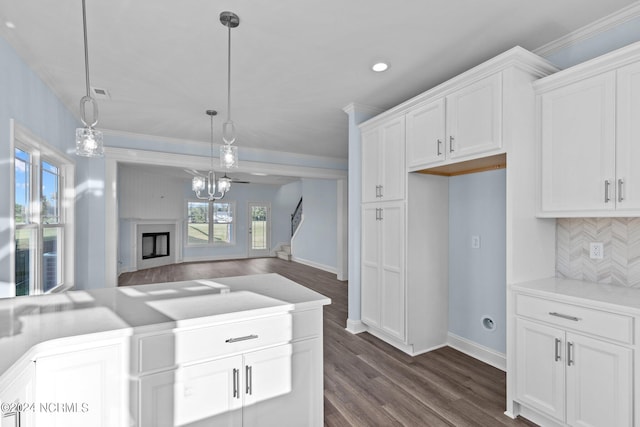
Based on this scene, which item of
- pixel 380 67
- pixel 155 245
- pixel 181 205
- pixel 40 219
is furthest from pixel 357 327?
pixel 181 205

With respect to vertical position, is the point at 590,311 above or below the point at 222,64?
below

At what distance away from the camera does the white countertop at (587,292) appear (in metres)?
1.67

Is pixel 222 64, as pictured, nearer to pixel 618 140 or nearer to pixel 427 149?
pixel 427 149

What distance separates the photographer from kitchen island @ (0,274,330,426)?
1.18 metres

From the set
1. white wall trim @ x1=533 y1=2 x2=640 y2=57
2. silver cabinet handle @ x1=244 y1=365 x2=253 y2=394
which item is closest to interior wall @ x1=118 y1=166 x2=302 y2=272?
silver cabinet handle @ x1=244 y1=365 x2=253 y2=394

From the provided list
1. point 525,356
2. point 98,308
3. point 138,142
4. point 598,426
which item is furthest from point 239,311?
point 138,142

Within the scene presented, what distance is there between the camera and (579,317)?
1.78 m

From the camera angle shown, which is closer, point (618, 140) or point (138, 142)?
point (618, 140)

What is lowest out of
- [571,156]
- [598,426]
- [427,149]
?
[598,426]

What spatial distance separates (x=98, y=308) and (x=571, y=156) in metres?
2.90

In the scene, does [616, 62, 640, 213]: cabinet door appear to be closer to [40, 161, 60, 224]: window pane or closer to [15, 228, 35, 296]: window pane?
[15, 228, 35, 296]: window pane

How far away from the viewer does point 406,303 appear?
301cm

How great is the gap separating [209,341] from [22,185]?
94.2 inches

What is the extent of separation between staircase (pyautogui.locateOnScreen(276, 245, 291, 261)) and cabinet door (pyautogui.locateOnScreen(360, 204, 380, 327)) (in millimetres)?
6356
